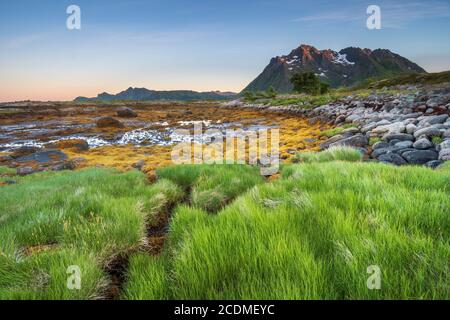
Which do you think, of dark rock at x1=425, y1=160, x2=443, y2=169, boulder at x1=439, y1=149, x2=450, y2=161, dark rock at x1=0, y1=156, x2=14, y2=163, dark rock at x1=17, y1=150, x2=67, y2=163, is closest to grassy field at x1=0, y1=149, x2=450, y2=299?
dark rock at x1=425, y1=160, x2=443, y2=169

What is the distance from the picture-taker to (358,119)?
13828 mm

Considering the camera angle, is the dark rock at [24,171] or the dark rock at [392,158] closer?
the dark rock at [392,158]

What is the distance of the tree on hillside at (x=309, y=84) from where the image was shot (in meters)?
60.7

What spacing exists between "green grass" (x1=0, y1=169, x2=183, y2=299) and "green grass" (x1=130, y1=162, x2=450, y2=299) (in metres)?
0.40

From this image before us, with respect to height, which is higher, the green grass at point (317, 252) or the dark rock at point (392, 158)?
the dark rock at point (392, 158)

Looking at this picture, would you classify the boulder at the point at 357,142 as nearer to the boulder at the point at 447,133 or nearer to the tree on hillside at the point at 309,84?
the boulder at the point at 447,133

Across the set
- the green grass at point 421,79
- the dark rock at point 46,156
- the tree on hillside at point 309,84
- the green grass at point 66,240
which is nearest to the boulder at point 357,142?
the green grass at point 66,240

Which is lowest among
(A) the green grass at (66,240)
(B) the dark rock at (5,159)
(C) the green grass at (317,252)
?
(B) the dark rock at (5,159)

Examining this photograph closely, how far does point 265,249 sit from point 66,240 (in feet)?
6.24

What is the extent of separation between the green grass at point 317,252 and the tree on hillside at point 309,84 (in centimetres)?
6245

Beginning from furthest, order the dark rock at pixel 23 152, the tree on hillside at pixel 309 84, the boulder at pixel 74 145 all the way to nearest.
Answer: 1. the tree on hillside at pixel 309 84
2. the boulder at pixel 74 145
3. the dark rock at pixel 23 152

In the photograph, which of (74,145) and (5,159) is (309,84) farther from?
(5,159)

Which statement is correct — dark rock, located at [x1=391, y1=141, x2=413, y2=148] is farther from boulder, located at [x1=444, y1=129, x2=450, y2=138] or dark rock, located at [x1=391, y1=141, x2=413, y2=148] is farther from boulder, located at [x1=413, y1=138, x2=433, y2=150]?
boulder, located at [x1=444, y1=129, x2=450, y2=138]

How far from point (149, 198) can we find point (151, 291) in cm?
265
